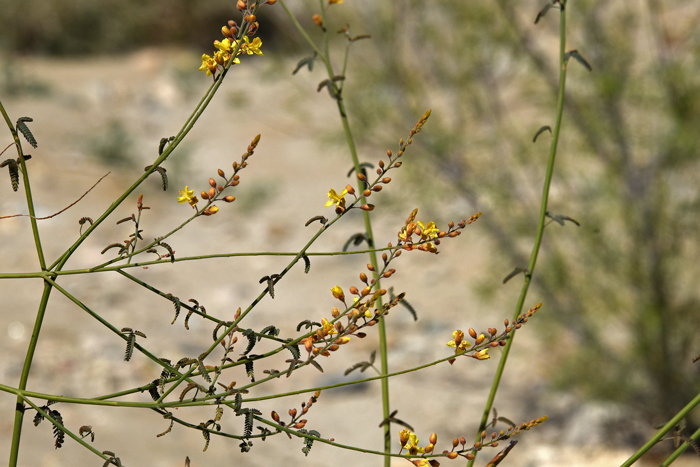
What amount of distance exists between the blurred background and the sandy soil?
2 centimetres

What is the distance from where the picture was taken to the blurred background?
3012 millimetres

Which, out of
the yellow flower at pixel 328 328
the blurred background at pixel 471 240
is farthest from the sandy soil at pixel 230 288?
the yellow flower at pixel 328 328

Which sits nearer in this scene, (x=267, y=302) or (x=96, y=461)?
(x=96, y=461)

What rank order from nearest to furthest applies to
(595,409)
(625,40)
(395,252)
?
1. (395,252)
2. (625,40)
3. (595,409)

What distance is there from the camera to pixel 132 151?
24.7ft

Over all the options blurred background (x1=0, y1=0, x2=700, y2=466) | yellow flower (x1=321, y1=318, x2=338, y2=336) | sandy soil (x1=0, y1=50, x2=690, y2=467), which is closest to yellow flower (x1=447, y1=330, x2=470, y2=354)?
yellow flower (x1=321, y1=318, x2=338, y2=336)

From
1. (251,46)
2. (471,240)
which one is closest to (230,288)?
(471,240)

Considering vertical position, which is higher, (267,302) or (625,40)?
(267,302)

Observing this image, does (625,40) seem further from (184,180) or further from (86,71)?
(86,71)

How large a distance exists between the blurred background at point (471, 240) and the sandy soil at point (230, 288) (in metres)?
0.02

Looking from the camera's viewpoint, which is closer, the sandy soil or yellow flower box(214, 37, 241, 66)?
yellow flower box(214, 37, 241, 66)

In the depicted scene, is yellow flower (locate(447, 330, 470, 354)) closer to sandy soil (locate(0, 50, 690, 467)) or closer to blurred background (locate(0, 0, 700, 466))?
blurred background (locate(0, 0, 700, 466))

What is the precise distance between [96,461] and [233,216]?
13.6ft

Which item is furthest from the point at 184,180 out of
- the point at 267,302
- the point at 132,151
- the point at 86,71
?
the point at 86,71
